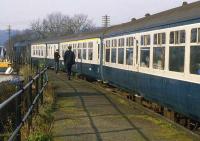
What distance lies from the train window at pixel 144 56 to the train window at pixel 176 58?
2.48 meters

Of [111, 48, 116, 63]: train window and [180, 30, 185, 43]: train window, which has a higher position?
[180, 30, 185, 43]: train window

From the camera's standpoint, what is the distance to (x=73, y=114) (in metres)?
14.1

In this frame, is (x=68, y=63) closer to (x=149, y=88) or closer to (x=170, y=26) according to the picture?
(x=149, y=88)

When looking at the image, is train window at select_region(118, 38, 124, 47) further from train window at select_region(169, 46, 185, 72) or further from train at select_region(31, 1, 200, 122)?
train window at select_region(169, 46, 185, 72)

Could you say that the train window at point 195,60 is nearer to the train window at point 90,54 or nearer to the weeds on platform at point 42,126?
the weeds on platform at point 42,126

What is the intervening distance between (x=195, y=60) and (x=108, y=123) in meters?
3.18

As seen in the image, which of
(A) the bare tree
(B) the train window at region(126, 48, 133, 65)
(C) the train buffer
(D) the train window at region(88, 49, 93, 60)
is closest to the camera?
(C) the train buffer

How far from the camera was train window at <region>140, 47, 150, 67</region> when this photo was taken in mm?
14477

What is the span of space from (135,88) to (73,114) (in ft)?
8.99

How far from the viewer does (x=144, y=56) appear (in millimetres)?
14883

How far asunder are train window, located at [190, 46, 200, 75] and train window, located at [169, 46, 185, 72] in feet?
1.89

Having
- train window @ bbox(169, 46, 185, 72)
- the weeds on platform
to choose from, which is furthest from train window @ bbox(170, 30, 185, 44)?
the weeds on platform

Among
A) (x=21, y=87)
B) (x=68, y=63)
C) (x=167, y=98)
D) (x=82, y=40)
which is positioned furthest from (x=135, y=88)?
(x=82, y=40)

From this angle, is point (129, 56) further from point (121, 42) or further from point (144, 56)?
point (144, 56)
